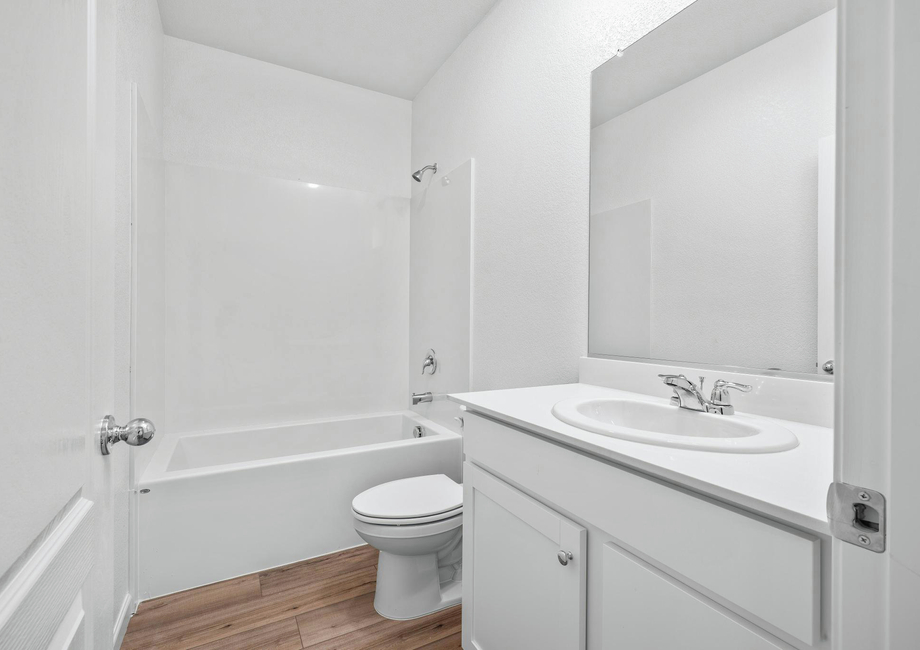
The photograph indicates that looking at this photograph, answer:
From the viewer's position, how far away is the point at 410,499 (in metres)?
1.67

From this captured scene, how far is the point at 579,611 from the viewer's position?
88 centimetres

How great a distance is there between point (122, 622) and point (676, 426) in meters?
Result: 1.88

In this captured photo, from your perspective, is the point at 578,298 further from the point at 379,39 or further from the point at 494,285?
the point at 379,39

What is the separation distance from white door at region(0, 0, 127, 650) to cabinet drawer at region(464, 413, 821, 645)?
0.80 meters

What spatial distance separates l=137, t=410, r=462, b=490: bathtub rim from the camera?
5.61 ft

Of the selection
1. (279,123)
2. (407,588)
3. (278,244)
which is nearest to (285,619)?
(407,588)

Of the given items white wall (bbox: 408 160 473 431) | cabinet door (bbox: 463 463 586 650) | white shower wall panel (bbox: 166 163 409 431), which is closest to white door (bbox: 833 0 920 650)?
cabinet door (bbox: 463 463 586 650)

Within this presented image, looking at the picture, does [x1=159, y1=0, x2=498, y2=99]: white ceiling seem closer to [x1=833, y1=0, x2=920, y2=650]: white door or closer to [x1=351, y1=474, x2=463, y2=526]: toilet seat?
[x1=833, y1=0, x2=920, y2=650]: white door

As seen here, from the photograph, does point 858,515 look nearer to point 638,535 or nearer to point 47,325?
point 638,535

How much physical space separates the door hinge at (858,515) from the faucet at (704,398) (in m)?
0.61

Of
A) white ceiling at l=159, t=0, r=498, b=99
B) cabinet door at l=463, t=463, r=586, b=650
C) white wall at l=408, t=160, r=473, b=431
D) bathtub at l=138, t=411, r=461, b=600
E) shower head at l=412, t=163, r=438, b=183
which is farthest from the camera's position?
shower head at l=412, t=163, r=438, b=183

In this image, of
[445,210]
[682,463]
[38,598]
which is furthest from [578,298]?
[38,598]

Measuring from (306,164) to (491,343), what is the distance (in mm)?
1609

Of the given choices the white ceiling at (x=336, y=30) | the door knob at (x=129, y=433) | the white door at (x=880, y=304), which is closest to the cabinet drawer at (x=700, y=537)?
the white door at (x=880, y=304)
